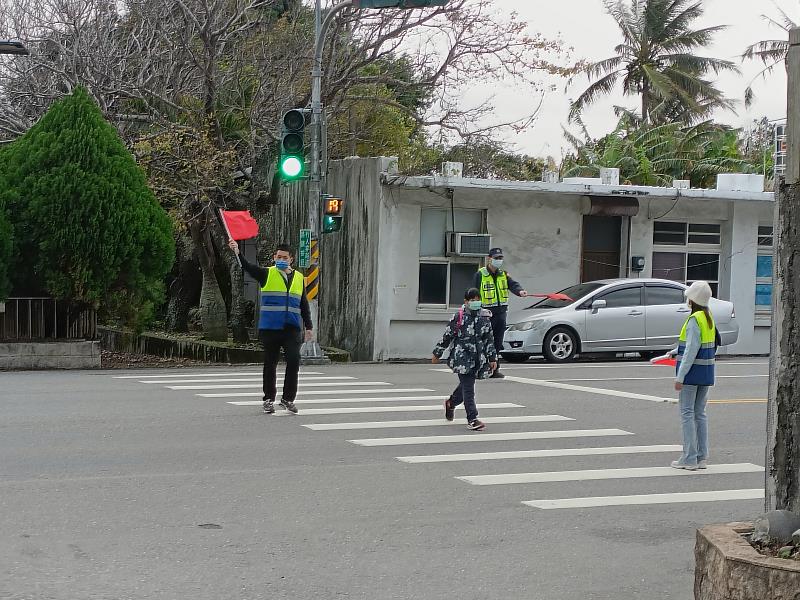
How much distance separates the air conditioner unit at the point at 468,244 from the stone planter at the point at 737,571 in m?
18.0

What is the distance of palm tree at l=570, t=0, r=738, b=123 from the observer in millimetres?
45188

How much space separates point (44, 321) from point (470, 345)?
34.8ft

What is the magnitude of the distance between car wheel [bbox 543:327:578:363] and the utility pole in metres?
16.1

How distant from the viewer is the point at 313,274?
21.2 m

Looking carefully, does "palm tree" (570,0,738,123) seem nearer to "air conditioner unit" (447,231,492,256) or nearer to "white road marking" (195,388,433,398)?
"air conditioner unit" (447,231,492,256)

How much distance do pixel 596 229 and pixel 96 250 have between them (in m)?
10.9

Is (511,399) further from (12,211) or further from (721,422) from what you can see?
(12,211)

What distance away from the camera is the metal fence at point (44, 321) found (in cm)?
2002

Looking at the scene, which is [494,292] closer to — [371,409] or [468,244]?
[371,409]

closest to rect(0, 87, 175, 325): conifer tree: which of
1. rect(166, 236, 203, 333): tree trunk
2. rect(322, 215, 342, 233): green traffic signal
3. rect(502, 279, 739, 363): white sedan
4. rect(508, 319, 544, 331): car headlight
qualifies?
rect(322, 215, 342, 233): green traffic signal

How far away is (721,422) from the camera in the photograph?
13.6m

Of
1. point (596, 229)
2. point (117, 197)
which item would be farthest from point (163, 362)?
point (596, 229)

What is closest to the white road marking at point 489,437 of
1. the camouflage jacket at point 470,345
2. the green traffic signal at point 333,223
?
the camouflage jacket at point 470,345

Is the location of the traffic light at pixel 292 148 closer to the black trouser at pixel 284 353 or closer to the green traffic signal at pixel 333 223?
the green traffic signal at pixel 333 223
